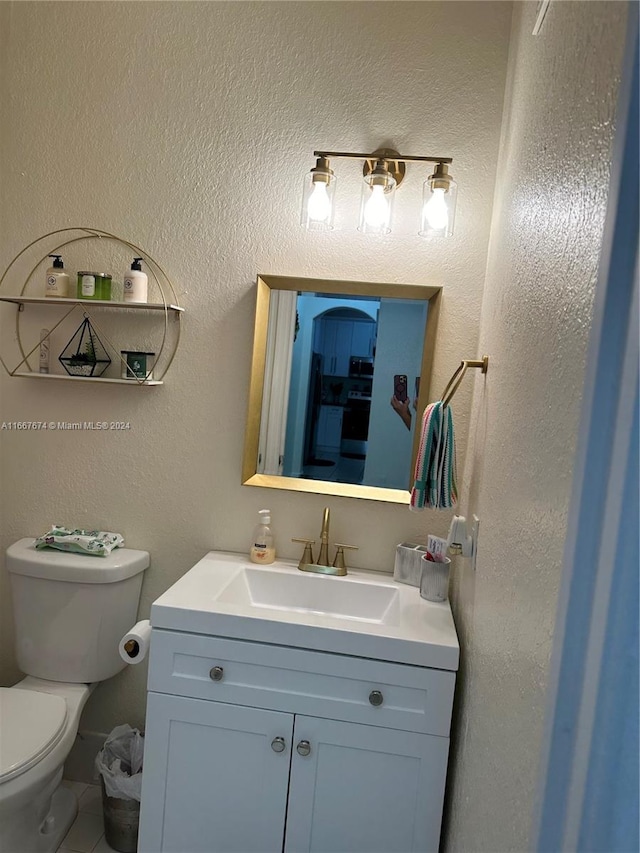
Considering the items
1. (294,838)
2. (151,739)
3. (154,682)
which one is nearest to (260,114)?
(154,682)

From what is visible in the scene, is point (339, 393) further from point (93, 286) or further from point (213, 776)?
point (213, 776)

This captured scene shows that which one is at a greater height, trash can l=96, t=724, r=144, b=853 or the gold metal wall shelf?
the gold metal wall shelf

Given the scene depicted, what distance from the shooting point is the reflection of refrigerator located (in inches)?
74.0

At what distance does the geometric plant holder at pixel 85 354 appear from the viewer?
1.89 m

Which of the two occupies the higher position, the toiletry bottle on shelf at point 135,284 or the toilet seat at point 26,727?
the toiletry bottle on shelf at point 135,284

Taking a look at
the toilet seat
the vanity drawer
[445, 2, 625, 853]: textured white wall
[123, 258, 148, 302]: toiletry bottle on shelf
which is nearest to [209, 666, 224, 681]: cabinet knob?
the vanity drawer

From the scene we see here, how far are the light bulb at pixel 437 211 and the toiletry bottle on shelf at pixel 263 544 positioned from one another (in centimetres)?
98

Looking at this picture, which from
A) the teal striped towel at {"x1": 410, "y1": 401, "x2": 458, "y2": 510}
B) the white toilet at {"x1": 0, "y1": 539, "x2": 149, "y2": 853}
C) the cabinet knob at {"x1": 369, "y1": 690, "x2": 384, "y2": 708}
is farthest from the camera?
the white toilet at {"x1": 0, "y1": 539, "x2": 149, "y2": 853}

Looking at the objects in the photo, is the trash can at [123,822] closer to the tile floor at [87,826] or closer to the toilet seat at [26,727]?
the tile floor at [87,826]

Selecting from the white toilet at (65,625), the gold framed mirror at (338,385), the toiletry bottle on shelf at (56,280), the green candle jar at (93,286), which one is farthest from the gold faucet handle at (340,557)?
the toiletry bottle on shelf at (56,280)

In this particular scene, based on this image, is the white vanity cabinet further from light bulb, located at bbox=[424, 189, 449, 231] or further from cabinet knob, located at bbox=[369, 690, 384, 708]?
light bulb, located at bbox=[424, 189, 449, 231]

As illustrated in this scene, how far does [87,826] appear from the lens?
1.87m

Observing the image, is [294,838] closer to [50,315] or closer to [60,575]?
[60,575]

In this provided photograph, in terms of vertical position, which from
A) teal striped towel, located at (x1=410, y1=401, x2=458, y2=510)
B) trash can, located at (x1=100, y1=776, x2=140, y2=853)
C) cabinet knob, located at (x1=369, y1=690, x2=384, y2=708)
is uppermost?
teal striped towel, located at (x1=410, y1=401, x2=458, y2=510)
